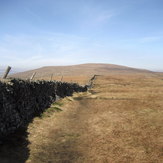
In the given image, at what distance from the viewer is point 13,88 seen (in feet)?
46.9

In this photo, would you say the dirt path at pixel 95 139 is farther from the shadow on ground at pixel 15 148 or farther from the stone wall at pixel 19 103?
the stone wall at pixel 19 103

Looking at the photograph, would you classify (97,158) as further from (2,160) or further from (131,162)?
(2,160)

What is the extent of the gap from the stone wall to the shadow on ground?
0.52 meters

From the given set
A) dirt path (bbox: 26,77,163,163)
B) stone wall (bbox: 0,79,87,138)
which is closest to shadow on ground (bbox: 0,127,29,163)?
dirt path (bbox: 26,77,163,163)

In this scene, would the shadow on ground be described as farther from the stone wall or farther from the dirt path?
the stone wall

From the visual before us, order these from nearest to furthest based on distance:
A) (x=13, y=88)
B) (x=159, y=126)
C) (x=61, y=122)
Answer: (x=13, y=88) → (x=159, y=126) → (x=61, y=122)

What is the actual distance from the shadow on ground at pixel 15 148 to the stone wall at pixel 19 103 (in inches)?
20.6

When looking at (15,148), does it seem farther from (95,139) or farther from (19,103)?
(95,139)

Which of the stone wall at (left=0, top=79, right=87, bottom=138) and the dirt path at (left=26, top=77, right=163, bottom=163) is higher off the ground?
the stone wall at (left=0, top=79, right=87, bottom=138)

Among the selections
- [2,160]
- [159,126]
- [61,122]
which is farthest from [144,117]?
[2,160]

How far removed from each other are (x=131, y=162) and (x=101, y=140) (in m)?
3.43

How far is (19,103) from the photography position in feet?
50.3

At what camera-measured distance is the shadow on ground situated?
31.9ft

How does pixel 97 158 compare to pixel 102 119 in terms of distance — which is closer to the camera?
pixel 97 158
